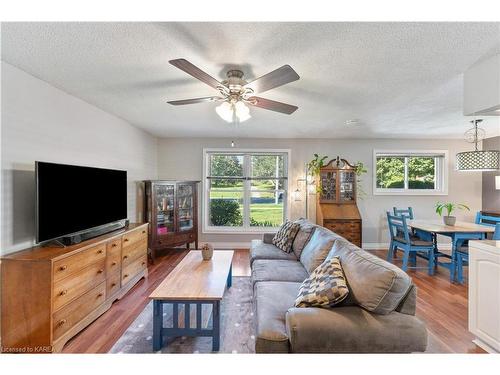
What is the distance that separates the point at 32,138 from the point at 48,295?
1.42 metres

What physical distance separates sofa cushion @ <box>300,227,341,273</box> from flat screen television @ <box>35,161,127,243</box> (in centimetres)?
233

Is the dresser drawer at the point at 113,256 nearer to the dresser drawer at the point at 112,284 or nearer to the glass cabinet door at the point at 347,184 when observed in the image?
the dresser drawer at the point at 112,284

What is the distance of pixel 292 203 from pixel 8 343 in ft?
14.7

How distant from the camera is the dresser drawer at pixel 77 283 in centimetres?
197

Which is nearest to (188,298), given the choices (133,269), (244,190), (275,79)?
(133,269)

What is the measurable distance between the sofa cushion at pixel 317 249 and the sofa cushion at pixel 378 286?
702 mm

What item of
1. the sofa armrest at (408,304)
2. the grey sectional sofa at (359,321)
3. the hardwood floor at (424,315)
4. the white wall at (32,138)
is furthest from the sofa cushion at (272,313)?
the white wall at (32,138)

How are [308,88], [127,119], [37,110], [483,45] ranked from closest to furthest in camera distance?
1. [483,45]
2. [37,110]
3. [308,88]
4. [127,119]

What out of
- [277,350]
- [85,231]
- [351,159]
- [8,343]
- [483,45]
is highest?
[483,45]

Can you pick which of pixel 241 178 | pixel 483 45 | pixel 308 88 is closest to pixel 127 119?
pixel 241 178

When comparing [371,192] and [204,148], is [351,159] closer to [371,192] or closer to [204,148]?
[371,192]

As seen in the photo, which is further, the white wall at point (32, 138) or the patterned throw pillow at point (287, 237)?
the patterned throw pillow at point (287, 237)

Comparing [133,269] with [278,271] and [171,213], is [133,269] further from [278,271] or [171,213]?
[278,271]

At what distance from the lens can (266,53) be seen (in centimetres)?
182
